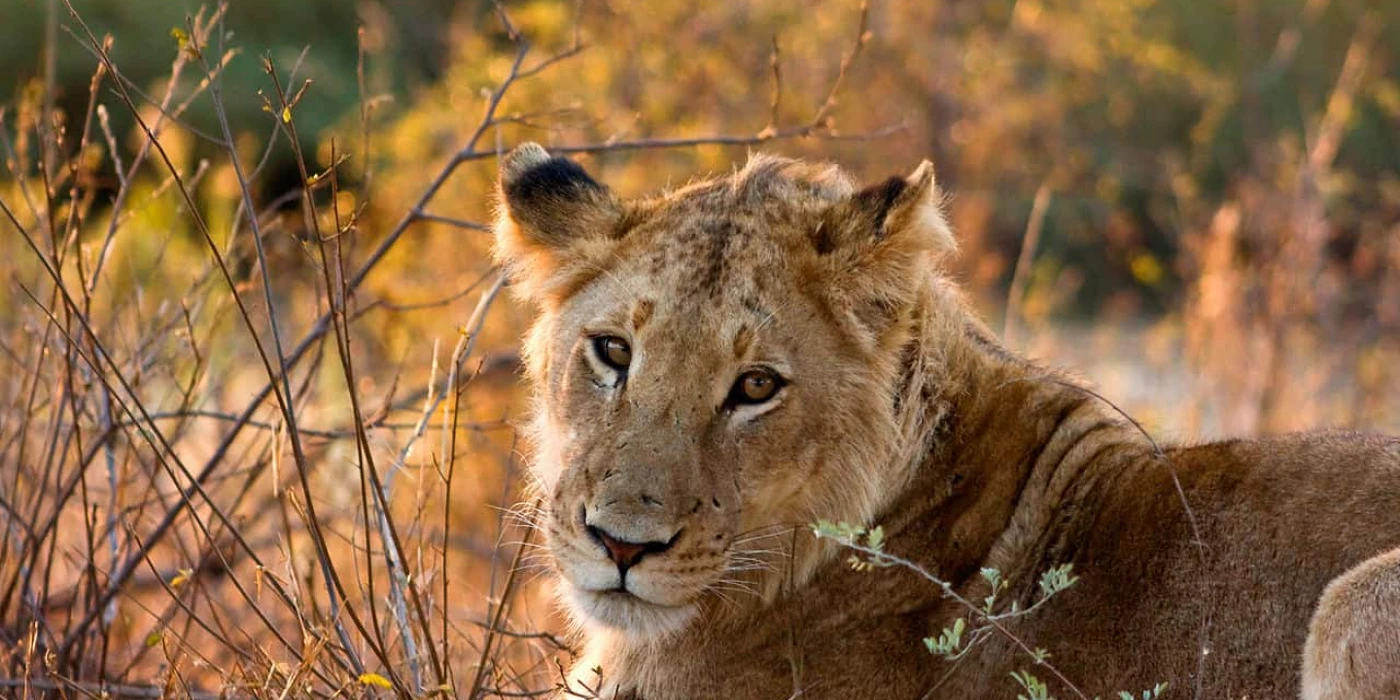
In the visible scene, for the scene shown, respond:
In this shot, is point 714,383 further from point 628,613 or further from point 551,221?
point 551,221

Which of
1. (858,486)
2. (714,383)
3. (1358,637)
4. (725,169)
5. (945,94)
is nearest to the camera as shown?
(1358,637)

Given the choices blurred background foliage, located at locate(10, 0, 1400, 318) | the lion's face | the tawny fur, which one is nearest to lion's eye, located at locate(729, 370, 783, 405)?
the lion's face

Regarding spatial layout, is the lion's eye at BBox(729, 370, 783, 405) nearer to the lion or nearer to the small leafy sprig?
the lion

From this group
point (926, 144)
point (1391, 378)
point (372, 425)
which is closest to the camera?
point (372, 425)

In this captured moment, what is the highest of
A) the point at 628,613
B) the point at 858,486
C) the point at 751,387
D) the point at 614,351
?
the point at 614,351

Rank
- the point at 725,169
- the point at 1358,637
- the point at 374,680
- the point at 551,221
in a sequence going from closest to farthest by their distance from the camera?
the point at 1358,637
the point at 374,680
the point at 551,221
the point at 725,169

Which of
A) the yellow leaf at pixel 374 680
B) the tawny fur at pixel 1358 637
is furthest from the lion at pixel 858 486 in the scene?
the yellow leaf at pixel 374 680

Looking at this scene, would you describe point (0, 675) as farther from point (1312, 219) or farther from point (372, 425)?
point (1312, 219)

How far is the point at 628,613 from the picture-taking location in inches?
152

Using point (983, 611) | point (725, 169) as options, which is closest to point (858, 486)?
point (983, 611)

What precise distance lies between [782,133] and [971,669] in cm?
221

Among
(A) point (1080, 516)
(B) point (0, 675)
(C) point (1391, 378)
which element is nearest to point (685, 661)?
(A) point (1080, 516)

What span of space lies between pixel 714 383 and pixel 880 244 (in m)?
0.57

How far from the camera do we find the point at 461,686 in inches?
206
